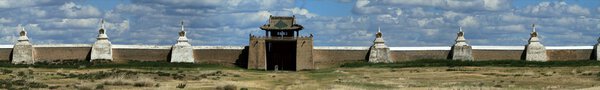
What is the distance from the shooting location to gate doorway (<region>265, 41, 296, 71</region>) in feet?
225

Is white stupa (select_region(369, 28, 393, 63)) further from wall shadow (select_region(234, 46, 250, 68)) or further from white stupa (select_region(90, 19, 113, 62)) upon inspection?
white stupa (select_region(90, 19, 113, 62))

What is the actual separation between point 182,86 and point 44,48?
3539 cm

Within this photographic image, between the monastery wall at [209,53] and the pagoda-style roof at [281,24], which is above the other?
the pagoda-style roof at [281,24]

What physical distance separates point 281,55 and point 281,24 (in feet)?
8.68

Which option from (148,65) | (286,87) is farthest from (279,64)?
(286,87)

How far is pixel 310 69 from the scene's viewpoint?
2618 inches

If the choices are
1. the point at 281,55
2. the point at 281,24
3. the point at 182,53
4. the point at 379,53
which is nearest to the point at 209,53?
the point at 182,53

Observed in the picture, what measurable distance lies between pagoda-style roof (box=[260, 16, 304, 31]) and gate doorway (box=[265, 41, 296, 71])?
124cm

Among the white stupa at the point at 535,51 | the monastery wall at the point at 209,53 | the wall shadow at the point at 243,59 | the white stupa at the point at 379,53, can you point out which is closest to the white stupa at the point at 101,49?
the monastery wall at the point at 209,53

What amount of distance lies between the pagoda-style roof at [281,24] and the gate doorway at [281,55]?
1242 millimetres

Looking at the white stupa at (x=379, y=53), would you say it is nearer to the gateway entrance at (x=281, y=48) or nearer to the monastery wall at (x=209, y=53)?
the monastery wall at (x=209, y=53)

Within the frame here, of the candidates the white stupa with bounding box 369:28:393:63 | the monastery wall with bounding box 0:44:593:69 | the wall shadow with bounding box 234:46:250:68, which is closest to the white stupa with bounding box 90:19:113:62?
Answer: the monastery wall with bounding box 0:44:593:69

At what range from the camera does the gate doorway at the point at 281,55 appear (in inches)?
2699

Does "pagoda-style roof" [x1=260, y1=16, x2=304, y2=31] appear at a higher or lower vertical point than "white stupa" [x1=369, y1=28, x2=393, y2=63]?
higher
